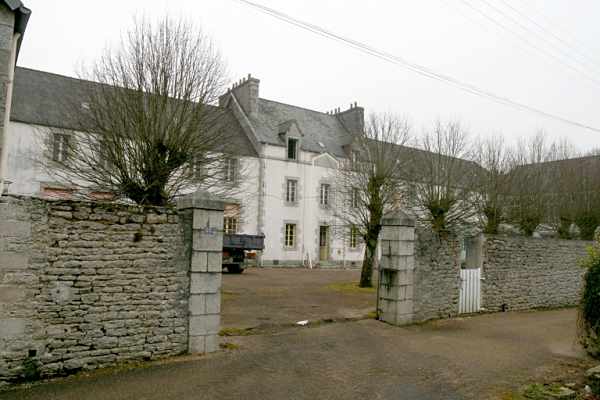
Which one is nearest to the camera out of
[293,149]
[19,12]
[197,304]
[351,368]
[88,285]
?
[88,285]

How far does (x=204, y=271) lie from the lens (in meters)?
6.37

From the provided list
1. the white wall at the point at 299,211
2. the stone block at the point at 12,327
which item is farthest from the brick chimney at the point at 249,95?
the stone block at the point at 12,327

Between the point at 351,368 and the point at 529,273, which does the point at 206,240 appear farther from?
the point at 529,273

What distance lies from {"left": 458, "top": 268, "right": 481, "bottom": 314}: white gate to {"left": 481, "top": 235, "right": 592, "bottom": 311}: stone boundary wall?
0.83ft

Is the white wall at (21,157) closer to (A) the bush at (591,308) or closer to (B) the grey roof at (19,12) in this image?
(B) the grey roof at (19,12)

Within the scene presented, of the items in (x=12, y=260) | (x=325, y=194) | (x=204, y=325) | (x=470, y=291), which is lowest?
(x=204, y=325)

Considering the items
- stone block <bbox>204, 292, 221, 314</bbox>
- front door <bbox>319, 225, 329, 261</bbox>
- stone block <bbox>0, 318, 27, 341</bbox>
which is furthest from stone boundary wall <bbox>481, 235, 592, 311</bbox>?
front door <bbox>319, 225, 329, 261</bbox>

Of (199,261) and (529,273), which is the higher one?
(199,261)

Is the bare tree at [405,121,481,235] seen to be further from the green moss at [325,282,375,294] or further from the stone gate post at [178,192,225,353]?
the stone gate post at [178,192,225,353]

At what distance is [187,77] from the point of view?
31.3ft

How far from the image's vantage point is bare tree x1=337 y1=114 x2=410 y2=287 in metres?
14.4

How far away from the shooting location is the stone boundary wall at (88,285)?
4984 millimetres

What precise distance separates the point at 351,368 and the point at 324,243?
67.8 ft

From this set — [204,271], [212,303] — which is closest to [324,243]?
[212,303]
